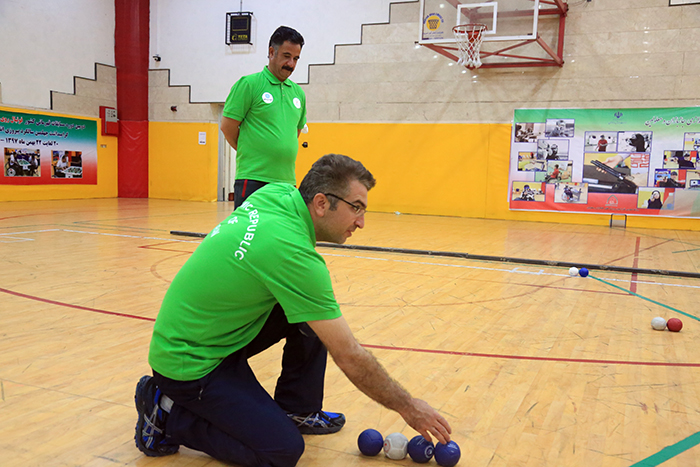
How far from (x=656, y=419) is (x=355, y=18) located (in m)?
11.4

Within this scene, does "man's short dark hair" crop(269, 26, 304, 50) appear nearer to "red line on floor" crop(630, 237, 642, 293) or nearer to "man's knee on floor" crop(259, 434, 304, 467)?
"man's knee on floor" crop(259, 434, 304, 467)

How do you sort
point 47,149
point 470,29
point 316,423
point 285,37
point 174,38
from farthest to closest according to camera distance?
point 174,38
point 47,149
point 470,29
point 285,37
point 316,423

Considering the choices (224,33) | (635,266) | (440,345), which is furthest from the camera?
(224,33)

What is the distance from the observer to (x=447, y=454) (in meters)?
1.73

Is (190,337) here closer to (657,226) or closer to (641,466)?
(641,466)

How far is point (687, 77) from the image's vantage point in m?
9.91

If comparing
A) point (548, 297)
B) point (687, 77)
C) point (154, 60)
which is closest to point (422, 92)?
point (687, 77)

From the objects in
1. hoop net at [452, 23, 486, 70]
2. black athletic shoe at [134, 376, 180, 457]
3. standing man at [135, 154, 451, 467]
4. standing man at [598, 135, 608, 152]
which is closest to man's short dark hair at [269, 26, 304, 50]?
standing man at [135, 154, 451, 467]

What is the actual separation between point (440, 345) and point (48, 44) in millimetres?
12472

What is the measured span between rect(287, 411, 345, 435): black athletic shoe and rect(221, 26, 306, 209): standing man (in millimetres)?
1495

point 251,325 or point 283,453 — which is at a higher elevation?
point 251,325

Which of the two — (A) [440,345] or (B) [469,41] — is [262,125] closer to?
(A) [440,345]

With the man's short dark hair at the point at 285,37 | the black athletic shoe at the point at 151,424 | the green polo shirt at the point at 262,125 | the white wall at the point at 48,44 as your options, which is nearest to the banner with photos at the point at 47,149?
the white wall at the point at 48,44

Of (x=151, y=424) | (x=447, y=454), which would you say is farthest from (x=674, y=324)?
(x=151, y=424)
